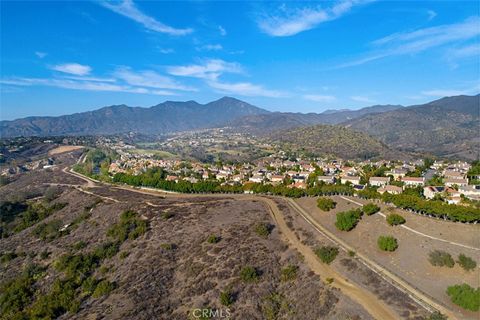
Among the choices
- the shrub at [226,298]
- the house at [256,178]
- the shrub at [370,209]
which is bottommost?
the shrub at [226,298]

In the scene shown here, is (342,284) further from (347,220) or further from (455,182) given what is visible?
(455,182)

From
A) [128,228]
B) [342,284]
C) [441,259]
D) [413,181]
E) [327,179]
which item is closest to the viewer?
[342,284]

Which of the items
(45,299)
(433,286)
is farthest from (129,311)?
(433,286)

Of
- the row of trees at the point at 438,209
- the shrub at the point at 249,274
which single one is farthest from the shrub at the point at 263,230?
the row of trees at the point at 438,209

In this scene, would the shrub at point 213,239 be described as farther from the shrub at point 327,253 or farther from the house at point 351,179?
the house at point 351,179

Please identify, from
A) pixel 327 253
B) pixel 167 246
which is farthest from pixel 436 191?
pixel 167 246

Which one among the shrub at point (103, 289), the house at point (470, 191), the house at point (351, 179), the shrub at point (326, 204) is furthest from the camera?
the house at point (351, 179)
